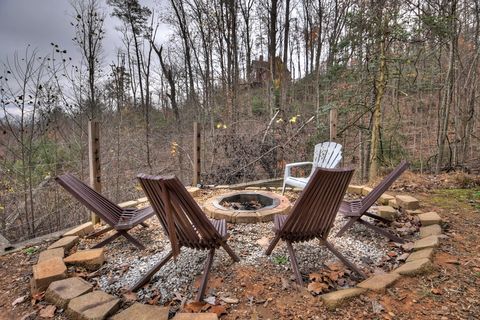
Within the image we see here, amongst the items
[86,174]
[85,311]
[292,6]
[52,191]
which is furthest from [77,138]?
[292,6]

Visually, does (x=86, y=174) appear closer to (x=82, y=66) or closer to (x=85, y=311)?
(x=82, y=66)

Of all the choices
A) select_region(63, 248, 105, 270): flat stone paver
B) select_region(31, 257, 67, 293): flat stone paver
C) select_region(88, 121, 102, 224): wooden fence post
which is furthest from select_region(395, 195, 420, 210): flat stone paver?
select_region(88, 121, 102, 224): wooden fence post

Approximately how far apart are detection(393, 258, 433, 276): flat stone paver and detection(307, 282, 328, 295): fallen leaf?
1.63 feet

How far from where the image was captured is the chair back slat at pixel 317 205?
177 centimetres

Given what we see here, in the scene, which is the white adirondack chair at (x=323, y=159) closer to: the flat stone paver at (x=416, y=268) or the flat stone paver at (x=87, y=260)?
the flat stone paver at (x=416, y=268)

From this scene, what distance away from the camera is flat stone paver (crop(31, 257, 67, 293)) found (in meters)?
1.83

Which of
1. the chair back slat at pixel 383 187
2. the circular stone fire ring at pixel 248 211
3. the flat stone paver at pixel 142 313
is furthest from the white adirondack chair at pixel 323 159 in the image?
the flat stone paver at pixel 142 313

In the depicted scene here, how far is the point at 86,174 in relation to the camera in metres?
5.05

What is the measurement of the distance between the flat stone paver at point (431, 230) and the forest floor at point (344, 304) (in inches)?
3.3

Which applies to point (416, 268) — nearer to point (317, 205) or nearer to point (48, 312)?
point (317, 205)

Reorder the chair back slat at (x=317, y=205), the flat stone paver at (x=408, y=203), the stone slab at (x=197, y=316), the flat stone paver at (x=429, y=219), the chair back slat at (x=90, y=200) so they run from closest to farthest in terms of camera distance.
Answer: the stone slab at (x=197, y=316), the chair back slat at (x=317, y=205), the chair back slat at (x=90, y=200), the flat stone paver at (x=429, y=219), the flat stone paver at (x=408, y=203)

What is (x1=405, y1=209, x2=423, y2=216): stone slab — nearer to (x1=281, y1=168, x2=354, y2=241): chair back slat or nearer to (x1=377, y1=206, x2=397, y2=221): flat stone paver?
(x1=377, y1=206, x2=397, y2=221): flat stone paver

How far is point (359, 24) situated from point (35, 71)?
508 cm

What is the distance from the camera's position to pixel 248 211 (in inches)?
117
